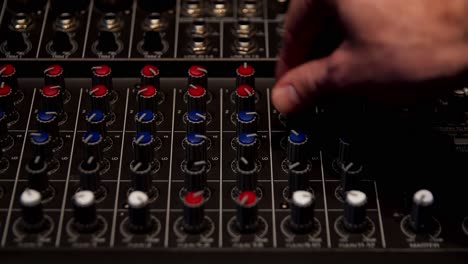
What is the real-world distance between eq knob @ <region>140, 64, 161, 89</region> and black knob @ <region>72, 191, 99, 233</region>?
304mm

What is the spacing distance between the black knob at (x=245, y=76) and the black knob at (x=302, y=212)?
0.30 metres

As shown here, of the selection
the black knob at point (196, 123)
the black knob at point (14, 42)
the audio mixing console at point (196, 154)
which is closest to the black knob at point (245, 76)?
the audio mixing console at point (196, 154)

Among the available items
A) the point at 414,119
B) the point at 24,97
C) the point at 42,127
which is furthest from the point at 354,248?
the point at 24,97

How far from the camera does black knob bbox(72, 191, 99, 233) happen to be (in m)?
1.42

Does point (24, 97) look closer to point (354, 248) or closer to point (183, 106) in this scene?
point (183, 106)

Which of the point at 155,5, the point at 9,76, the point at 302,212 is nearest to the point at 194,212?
the point at 302,212

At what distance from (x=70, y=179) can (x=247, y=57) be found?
0.46 m

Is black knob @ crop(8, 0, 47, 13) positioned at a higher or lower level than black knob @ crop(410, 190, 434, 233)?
higher

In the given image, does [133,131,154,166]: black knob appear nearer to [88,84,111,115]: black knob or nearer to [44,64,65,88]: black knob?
[88,84,111,115]: black knob

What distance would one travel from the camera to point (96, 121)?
1.56 m

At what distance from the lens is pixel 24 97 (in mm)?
1700

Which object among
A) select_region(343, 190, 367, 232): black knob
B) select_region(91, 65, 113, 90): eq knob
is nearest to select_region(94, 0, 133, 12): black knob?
select_region(91, 65, 113, 90): eq knob

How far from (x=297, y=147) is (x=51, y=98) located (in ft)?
1.51

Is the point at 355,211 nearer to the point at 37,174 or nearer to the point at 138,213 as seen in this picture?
the point at 138,213
